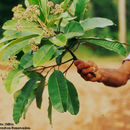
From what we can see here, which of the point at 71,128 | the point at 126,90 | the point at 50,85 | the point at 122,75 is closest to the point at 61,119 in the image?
the point at 71,128

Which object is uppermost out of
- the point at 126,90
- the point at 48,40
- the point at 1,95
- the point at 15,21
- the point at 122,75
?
the point at 15,21

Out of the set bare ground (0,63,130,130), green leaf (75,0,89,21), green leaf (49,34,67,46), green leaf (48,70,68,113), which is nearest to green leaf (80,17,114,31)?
green leaf (75,0,89,21)

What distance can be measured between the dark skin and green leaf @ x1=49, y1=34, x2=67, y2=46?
0.19m

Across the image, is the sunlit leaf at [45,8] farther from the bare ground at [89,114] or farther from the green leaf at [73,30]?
the bare ground at [89,114]

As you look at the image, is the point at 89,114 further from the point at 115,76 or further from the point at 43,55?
the point at 43,55

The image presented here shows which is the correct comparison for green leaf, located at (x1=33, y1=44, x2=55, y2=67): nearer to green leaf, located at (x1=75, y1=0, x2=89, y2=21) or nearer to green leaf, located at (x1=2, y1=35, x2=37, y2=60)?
green leaf, located at (x1=2, y1=35, x2=37, y2=60)

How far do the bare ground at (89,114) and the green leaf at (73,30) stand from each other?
132 inches

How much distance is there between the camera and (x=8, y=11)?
455 inches

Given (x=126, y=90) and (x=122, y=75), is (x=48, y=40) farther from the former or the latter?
(x=126, y=90)

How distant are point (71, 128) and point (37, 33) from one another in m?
3.60

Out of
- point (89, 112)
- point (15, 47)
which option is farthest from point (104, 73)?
point (89, 112)

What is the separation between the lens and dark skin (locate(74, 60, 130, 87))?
158cm

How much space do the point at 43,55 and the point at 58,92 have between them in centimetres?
23

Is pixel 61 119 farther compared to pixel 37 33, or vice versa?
pixel 61 119
